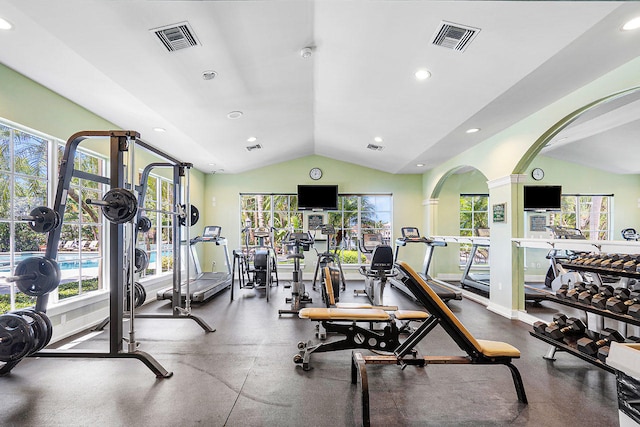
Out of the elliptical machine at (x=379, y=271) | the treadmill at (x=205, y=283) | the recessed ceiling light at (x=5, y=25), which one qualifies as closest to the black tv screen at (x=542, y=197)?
the elliptical machine at (x=379, y=271)

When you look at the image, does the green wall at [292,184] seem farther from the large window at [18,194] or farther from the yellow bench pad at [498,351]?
the yellow bench pad at [498,351]

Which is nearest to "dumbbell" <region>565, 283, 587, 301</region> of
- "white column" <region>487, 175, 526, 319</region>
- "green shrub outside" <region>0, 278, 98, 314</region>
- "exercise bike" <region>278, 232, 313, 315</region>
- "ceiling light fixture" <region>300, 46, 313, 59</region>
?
"white column" <region>487, 175, 526, 319</region>

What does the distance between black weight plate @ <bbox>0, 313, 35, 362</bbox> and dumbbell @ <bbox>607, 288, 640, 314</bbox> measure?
4840 millimetres

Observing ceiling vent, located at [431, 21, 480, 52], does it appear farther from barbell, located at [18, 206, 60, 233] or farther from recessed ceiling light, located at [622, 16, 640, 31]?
barbell, located at [18, 206, 60, 233]

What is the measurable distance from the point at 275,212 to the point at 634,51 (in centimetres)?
752

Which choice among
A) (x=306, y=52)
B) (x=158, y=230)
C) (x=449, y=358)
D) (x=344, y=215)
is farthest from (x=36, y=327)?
(x=344, y=215)

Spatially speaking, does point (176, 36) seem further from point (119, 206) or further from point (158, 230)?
point (158, 230)

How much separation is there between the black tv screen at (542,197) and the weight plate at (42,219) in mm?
8742

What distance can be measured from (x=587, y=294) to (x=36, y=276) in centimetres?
495

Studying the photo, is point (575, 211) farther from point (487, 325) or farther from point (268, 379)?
point (268, 379)

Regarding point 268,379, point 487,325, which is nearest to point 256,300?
point 268,379

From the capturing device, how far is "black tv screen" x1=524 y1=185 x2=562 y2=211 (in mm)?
7449

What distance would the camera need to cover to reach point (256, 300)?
598 centimetres

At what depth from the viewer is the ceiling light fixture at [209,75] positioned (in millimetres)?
3582
